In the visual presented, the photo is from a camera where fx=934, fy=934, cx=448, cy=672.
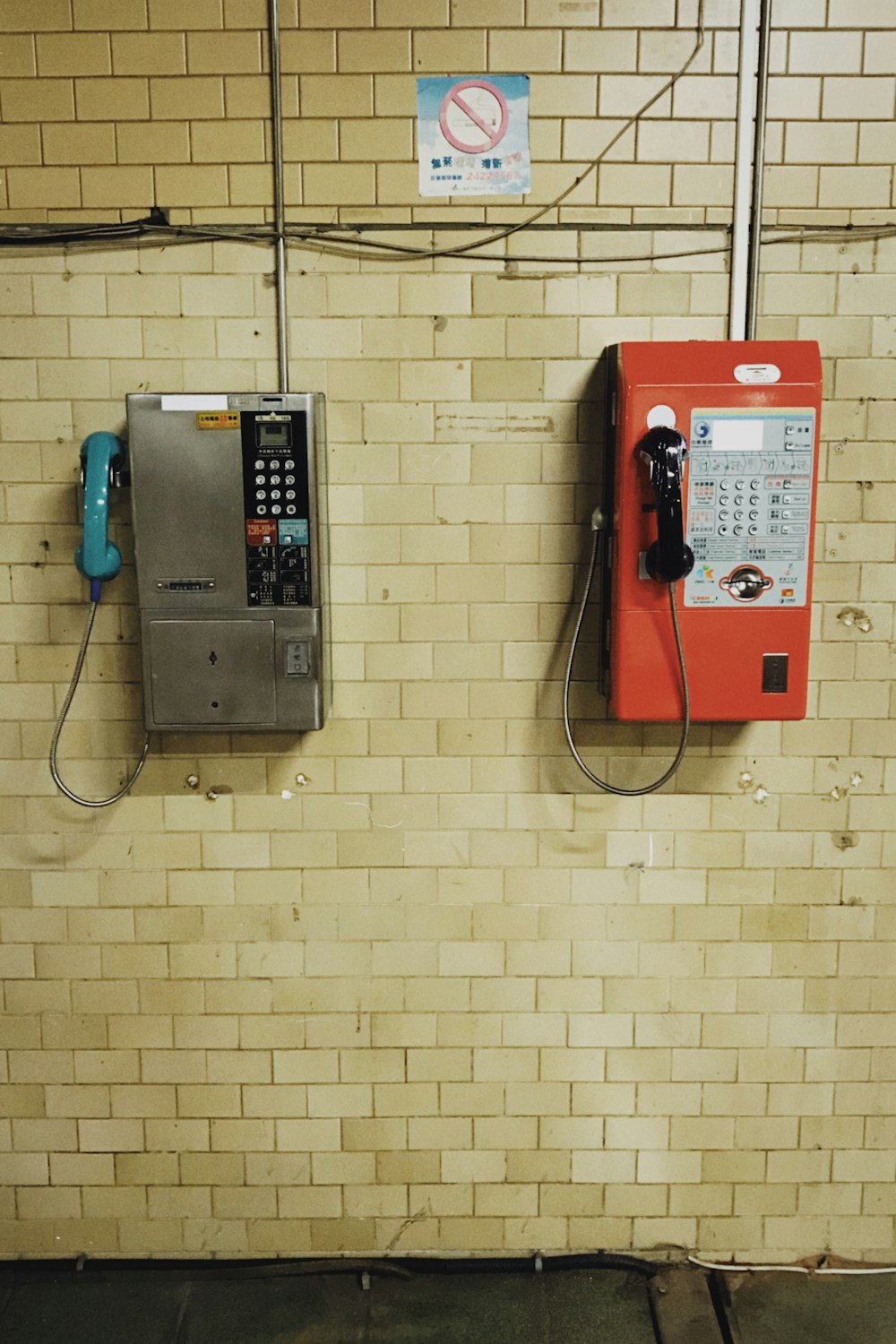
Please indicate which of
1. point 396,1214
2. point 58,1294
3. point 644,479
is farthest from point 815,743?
point 58,1294

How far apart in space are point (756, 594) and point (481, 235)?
3.61ft

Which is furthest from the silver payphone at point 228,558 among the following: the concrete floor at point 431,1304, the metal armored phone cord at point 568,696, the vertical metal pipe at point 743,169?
the concrete floor at point 431,1304

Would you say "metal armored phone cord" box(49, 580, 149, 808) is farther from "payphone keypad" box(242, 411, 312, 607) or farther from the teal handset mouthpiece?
"payphone keypad" box(242, 411, 312, 607)

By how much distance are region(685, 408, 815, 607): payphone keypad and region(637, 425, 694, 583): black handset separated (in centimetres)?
6

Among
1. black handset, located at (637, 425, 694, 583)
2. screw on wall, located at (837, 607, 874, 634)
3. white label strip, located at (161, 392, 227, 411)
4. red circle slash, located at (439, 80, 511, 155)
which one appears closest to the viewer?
black handset, located at (637, 425, 694, 583)

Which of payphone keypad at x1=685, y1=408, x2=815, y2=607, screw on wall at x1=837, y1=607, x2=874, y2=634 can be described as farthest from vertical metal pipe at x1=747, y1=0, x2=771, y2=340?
screw on wall at x1=837, y1=607, x2=874, y2=634

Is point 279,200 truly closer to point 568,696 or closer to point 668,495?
point 668,495

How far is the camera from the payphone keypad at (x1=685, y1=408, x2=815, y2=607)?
81.7 inches

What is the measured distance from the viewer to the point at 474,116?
2.24 metres

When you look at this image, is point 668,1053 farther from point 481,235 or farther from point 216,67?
point 216,67

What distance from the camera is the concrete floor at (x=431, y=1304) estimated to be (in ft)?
7.61

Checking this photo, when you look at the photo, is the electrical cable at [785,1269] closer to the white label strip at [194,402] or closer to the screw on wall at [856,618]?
the screw on wall at [856,618]

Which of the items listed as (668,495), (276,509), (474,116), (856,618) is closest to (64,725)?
(276,509)

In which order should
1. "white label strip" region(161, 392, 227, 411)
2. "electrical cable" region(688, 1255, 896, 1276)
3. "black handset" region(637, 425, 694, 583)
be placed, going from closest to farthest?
"black handset" region(637, 425, 694, 583) < "white label strip" region(161, 392, 227, 411) < "electrical cable" region(688, 1255, 896, 1276)
